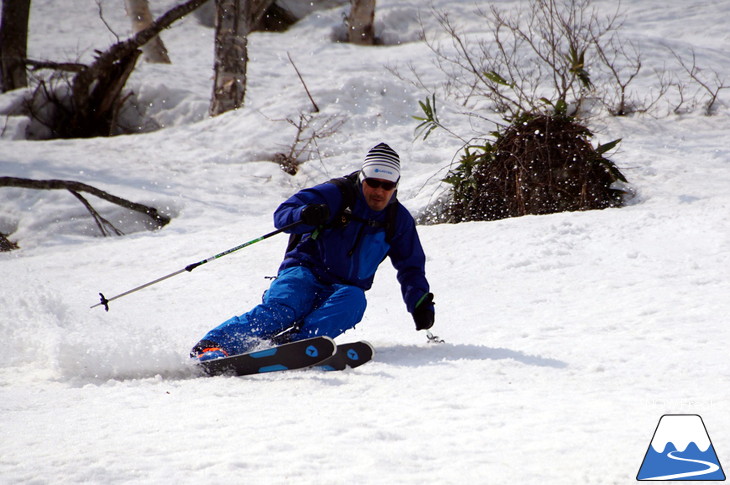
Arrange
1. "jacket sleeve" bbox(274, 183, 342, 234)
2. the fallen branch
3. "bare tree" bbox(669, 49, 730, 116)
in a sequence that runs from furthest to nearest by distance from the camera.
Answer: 1. "bare tree" bbox(669, 49, 730, 116)
2. the fallen branch
3. "jacket sleeve" bbox(274, 183, 342, 234)

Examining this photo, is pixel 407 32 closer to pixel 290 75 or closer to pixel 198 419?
pixel 290 75

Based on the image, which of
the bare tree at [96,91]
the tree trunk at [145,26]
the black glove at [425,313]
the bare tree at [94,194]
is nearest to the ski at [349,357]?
the black glove at [425,313]

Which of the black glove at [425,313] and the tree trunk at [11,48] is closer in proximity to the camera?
the black glove at [425,313]

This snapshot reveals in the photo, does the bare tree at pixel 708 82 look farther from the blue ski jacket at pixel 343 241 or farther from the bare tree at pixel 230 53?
the blue ski jacket at pixel 343 241

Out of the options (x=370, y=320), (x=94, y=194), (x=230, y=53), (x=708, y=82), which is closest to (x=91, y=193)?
(x=94, y=194)

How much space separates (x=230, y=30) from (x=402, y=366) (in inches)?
352

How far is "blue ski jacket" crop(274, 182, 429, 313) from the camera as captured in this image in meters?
3.85

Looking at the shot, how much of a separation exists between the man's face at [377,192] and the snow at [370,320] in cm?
79

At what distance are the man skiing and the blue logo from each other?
1752 millimetres

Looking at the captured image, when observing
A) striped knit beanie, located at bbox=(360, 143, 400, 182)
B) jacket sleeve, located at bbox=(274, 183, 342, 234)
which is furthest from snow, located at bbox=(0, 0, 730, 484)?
striped knit beanie, located at bbox=(360, 143, 400, 182)

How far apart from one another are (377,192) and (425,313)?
70 cm

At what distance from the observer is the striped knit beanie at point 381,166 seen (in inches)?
152

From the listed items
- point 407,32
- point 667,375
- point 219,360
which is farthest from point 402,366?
point 407,32

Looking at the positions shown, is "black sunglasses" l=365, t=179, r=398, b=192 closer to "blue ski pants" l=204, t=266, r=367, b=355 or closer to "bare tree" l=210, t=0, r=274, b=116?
"blue ski pants" l=204, t=266, r=367, b=355
